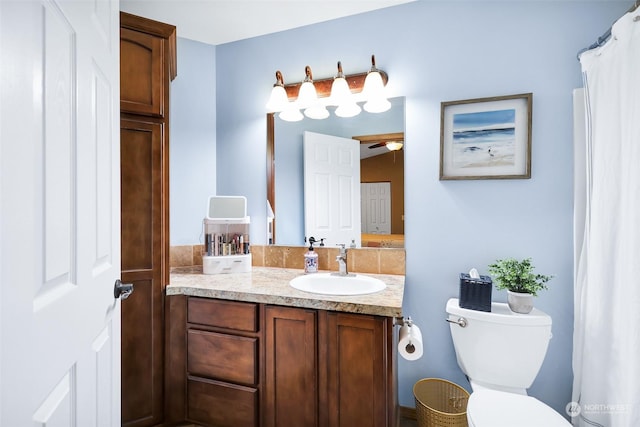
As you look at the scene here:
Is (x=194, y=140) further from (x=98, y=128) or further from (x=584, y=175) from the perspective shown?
(x=584, y=175)

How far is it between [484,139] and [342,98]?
2.77 ft

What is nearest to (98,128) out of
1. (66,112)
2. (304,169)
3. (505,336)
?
(66,112)

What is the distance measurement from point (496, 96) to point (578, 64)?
38 centimetres

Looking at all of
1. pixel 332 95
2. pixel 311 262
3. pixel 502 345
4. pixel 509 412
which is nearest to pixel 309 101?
pixel 332 95

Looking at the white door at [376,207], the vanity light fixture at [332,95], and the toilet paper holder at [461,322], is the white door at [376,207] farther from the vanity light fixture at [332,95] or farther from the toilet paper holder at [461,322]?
the toilet paper holder at [461,322]

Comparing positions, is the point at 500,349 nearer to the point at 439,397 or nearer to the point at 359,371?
the point at 439,397

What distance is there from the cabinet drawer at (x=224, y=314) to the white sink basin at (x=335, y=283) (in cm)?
28

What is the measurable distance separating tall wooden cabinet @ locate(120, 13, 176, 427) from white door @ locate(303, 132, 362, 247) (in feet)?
2.79

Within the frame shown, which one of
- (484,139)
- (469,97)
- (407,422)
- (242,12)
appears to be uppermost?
(242,12)

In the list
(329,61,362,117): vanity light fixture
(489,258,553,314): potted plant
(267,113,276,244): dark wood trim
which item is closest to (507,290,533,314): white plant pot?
(489,258,553,314): potted plant

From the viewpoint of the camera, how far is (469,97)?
1760mm

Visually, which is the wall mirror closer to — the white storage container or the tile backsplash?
the tile backsplash

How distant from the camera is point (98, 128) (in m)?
0.91

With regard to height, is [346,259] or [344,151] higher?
[344,151]
